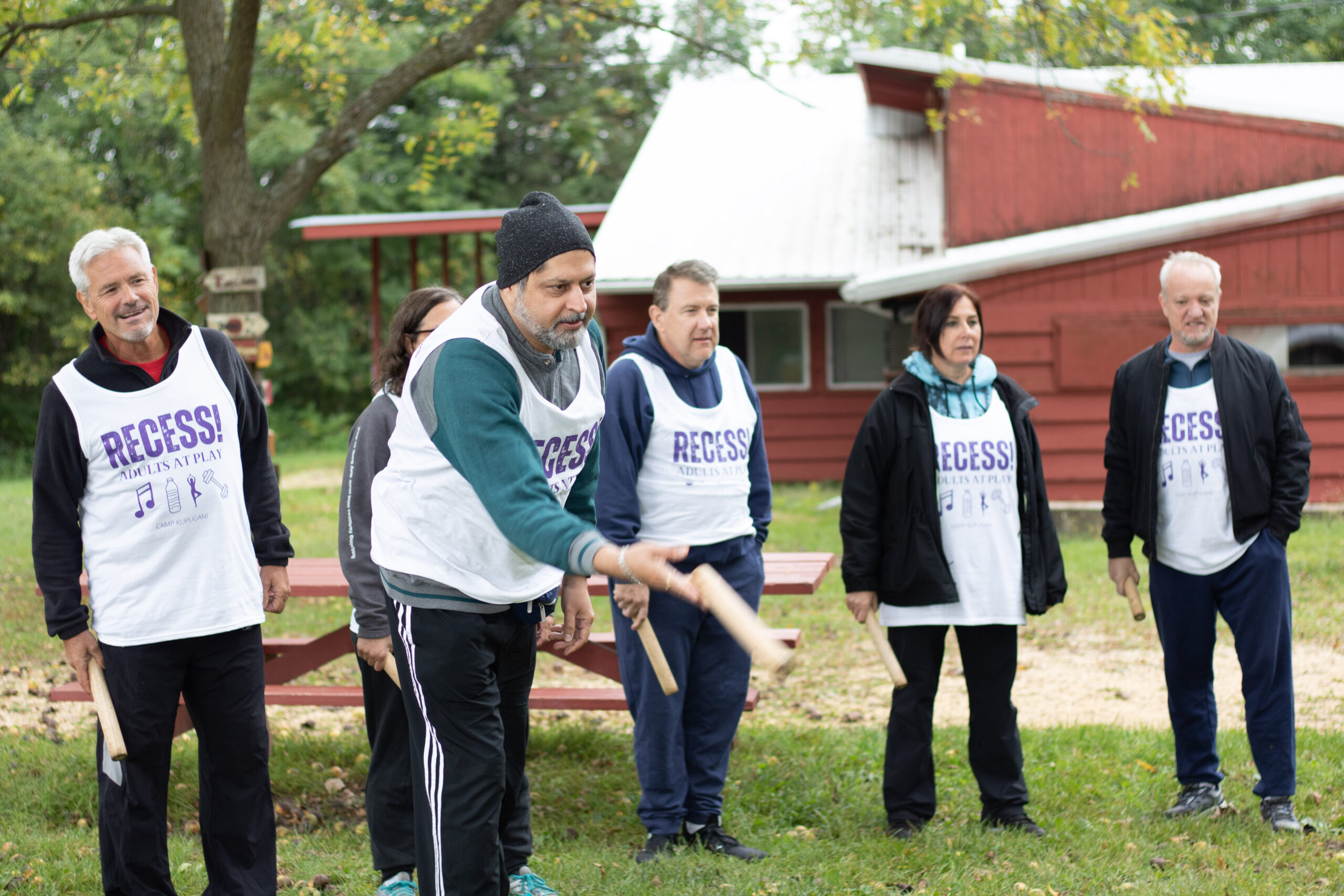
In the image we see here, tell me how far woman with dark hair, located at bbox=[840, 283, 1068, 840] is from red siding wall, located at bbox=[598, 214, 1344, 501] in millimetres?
7788

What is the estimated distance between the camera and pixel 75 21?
966 centimetres

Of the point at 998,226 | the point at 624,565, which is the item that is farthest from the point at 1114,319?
the point at 624,565

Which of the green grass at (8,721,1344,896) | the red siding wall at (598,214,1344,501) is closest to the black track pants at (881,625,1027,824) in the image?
the green grass at (8,721,1344,896)

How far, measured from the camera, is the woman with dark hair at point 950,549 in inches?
174

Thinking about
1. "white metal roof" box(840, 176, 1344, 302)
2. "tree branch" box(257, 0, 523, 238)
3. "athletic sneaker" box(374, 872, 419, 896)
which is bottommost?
"athletic sneaker" box(374, 872, 419, 896)

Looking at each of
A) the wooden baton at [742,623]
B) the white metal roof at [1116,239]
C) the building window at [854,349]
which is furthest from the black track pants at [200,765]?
the building window at [854,349]

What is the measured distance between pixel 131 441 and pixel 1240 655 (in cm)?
389

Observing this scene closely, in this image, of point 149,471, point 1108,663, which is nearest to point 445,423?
point 149,471

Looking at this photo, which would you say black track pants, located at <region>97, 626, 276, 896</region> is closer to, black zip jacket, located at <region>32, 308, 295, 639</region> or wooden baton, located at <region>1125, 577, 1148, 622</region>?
black zip jacket, located at <region>32, 308, 295, 639</region>

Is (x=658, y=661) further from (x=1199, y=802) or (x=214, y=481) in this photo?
(x=1199, y=802)

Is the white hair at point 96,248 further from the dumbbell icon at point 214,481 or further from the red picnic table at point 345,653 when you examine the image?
the red picnic table at point 345,653

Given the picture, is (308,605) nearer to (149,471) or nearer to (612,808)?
(612,808)

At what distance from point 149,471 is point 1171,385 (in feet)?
11.7

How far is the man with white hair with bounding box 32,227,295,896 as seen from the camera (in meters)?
3.50
